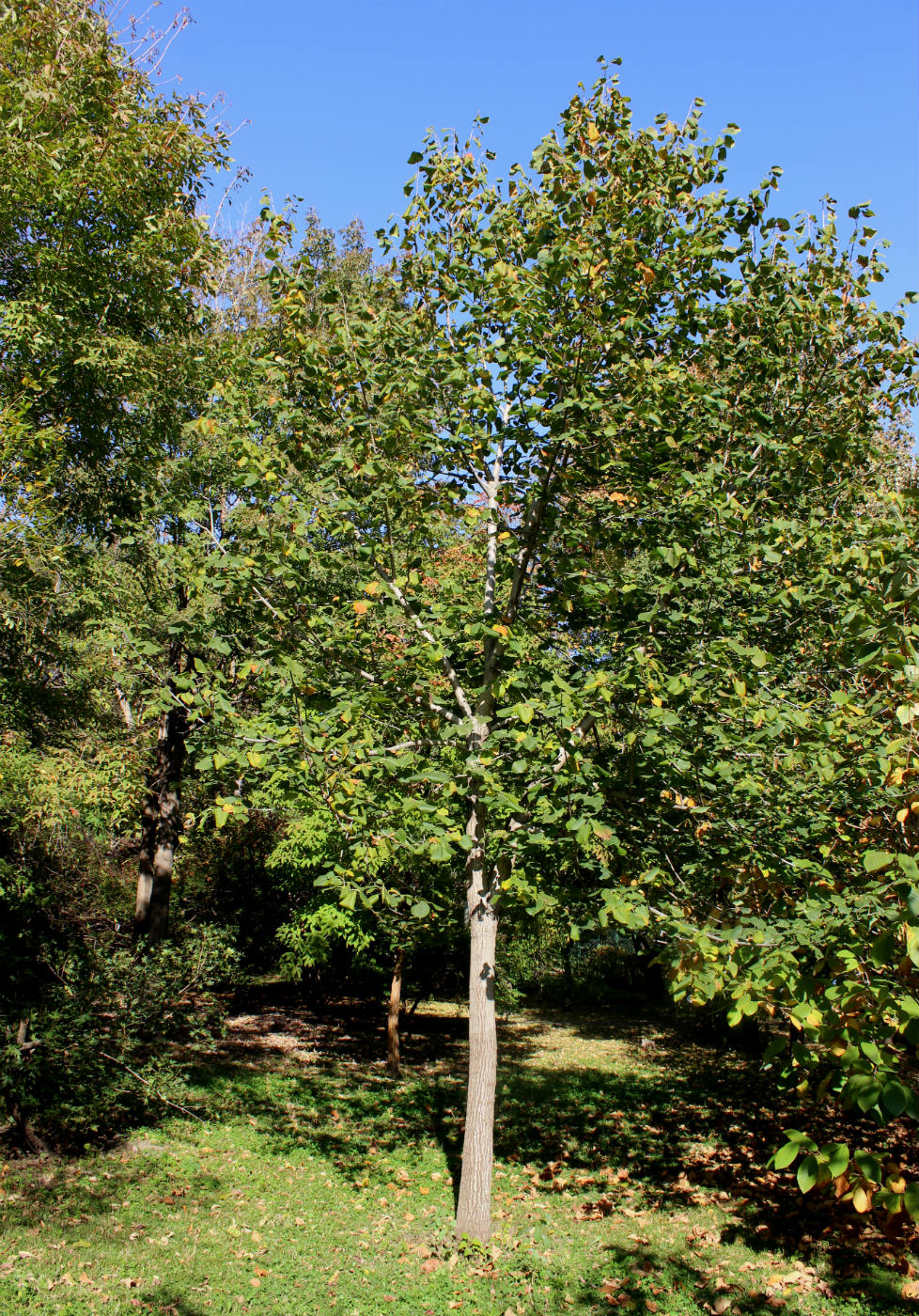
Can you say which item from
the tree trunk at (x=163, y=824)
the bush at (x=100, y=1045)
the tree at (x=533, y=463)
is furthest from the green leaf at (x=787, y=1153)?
the tree trunk at (x=163, y=824)

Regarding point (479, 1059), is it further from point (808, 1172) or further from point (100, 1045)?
point (808, 1172)

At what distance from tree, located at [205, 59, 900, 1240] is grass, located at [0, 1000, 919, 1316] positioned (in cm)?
87

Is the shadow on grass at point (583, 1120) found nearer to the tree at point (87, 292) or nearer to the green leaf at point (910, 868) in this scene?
the tree at point (87, 292)

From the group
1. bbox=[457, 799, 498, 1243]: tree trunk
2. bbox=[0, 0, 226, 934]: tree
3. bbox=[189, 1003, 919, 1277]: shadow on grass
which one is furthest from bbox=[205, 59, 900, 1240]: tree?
bbox=[0, 0, 226, 934]: tree

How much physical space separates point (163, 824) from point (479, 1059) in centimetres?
817

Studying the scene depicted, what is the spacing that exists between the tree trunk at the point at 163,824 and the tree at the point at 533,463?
6.81 meters

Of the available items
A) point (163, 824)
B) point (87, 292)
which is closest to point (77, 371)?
point (87, 292)

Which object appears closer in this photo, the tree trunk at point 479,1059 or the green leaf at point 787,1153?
the green leaf at point 787,1153

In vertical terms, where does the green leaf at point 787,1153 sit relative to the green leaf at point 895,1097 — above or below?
below

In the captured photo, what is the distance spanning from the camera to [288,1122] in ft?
30.7

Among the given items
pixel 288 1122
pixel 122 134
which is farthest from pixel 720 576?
pixel 122 134

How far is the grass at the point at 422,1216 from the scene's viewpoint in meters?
5.29

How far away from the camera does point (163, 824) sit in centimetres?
1307

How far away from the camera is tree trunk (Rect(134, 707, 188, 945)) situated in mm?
12836
